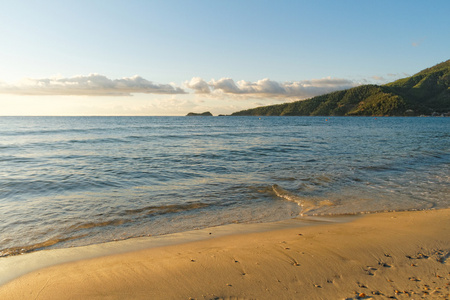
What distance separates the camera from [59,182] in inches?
472

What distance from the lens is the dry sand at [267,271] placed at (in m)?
3.96

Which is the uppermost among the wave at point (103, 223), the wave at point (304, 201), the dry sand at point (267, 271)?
the dry sand at point (267, 271)

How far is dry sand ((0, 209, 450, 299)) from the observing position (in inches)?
156

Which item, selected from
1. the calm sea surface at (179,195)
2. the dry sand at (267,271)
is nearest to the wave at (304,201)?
the calm sea surface at (179,195)

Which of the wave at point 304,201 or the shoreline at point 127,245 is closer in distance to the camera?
the shoreline at point 127,245

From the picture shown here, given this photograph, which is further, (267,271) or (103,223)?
(103,223)

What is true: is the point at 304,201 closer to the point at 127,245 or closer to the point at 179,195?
the point at 179,195

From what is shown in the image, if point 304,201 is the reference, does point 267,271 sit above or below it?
above

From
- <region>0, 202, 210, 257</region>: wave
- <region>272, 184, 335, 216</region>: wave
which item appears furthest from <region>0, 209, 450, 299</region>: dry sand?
<region>272, 184, 335, 216</region>: wave

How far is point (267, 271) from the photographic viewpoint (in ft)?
14.9

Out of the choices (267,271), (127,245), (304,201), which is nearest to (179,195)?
(127,245)

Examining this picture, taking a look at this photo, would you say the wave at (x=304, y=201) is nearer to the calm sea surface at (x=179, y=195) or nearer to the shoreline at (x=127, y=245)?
the calm sea surface at (x=179, y=195)

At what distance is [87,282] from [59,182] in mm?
9270

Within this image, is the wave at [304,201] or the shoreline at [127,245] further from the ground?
the shoreline at [127,245]
